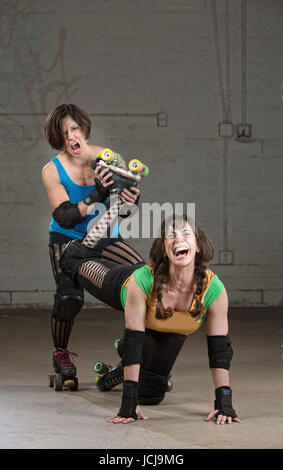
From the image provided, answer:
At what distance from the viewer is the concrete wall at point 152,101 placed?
7129 millimetres

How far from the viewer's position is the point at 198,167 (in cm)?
721

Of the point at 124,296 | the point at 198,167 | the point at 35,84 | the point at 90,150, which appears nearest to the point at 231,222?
the point at 198,167

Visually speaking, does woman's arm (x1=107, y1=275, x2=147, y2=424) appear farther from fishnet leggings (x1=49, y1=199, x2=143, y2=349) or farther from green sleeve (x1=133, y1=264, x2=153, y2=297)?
fishnet leggings (x1=49, y1=199, x2=143, y2=349)

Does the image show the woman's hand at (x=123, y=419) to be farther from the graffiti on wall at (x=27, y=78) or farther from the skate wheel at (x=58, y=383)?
the graffiti on wall at (x=27, y=78)

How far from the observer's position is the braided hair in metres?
2.93

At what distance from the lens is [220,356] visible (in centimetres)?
295

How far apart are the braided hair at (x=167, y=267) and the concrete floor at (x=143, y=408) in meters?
0.43

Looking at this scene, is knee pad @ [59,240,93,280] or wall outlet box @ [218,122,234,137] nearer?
knee pad @ [59,240,93,280]

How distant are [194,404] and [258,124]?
14.5ft

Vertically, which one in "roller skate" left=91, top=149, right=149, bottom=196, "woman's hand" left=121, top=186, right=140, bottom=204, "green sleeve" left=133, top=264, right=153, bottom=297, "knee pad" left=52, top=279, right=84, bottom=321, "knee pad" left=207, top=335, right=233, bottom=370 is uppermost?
"roller skate" left=91, top=149, right=149, bottom=196

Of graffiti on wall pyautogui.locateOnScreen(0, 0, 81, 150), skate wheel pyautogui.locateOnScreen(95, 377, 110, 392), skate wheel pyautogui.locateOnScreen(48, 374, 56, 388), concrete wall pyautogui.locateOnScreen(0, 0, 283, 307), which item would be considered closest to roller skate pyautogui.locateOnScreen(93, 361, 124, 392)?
skate wheel pyautogui.locateOnScreen(95, 377, 110, 392)

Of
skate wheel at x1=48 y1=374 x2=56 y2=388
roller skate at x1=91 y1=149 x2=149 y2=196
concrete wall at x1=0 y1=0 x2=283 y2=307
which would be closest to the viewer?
roller skate at x1=91 y1=149 x2=149 y2=196

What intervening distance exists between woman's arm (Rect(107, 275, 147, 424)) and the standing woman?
0.64m

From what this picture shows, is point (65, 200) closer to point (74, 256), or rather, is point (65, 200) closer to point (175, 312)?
point (74, 256)
